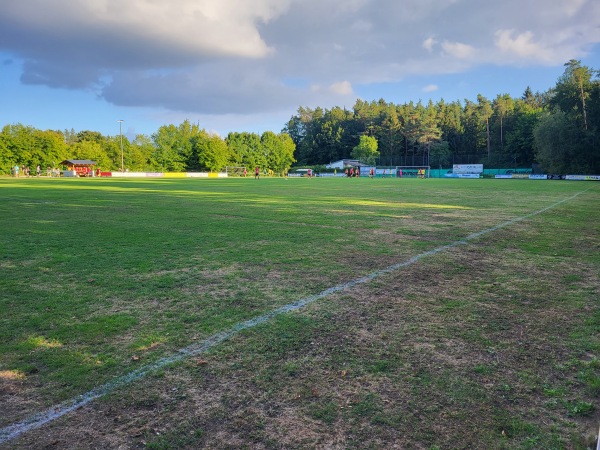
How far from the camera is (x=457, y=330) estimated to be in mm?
4301

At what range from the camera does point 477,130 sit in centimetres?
10269

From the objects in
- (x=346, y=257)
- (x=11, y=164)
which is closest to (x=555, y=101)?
(x=346, y=257)

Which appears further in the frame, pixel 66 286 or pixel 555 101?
pixel 555 101

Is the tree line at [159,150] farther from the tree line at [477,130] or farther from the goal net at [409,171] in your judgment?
the goal net at [409,171]

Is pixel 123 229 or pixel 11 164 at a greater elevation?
pixel 11 164

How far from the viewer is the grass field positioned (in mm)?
2715

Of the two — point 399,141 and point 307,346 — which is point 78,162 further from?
point 307,346

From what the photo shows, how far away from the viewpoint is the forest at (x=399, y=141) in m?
63.5

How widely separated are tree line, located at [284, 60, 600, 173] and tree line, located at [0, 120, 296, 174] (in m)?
18.9

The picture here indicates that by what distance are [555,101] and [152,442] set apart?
3178 inches

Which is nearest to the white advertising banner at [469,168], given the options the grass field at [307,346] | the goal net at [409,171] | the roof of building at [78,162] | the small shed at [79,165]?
the goal net at [409,171]

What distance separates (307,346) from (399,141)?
114 meters

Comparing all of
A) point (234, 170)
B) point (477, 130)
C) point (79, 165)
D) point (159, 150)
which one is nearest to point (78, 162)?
point (79, 165)

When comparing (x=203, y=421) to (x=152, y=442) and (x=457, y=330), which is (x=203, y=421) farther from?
(x=457, y=330)
